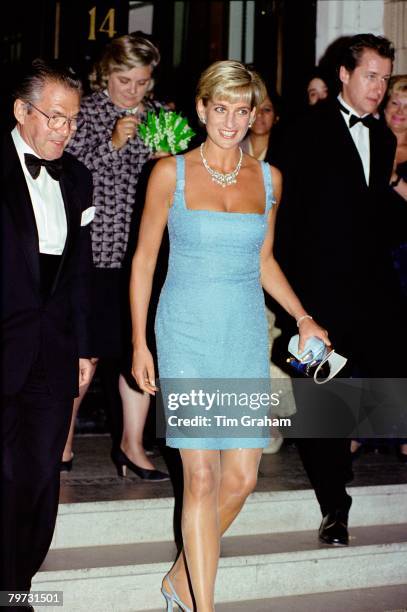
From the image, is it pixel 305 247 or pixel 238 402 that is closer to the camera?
pixel 238 402

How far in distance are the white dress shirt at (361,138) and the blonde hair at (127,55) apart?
0.96 meters

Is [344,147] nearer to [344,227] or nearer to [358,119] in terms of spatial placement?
[358,119]

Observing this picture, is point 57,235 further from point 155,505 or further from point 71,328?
point 155,505

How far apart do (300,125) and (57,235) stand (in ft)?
5.16

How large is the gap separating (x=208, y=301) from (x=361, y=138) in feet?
4.52

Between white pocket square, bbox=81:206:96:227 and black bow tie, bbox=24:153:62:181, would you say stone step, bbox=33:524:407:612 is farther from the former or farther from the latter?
black bow tie, bbox=24:153:62:181

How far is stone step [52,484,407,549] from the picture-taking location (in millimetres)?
4383

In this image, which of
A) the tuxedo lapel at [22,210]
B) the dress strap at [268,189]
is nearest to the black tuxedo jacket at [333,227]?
the dress strap at [268,189]

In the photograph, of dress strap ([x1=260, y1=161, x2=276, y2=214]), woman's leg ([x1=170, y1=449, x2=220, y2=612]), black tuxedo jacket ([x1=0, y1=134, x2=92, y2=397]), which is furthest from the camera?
dress strap ([x1=260, y1=161, x2=276, y2=214])

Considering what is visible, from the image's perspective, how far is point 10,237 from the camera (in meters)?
3.14

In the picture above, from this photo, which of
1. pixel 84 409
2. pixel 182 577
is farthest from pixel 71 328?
pixel 84 409

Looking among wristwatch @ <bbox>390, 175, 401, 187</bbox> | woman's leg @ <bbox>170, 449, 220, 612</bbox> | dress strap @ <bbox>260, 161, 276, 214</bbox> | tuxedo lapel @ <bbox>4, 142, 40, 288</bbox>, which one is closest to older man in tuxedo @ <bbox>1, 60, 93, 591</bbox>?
tuxedo lapel @ <bbox>4, 142, 40, 288</bbox>

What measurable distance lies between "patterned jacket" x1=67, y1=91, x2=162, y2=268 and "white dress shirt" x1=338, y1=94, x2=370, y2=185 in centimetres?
102

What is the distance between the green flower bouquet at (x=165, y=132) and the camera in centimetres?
466
